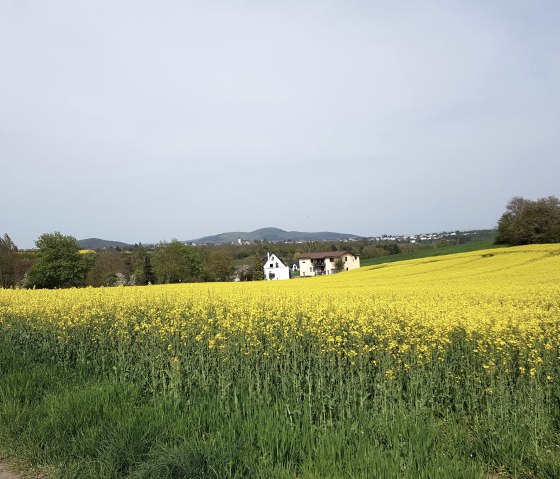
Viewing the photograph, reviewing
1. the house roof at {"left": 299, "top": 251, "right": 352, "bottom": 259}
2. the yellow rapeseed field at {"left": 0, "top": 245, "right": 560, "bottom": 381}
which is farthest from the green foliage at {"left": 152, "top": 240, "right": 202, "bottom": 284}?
the yellow rapeseed field at {"left": 0, "top": 245, "right": 560, "bottom": 381}

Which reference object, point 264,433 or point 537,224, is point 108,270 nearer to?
point 537,224

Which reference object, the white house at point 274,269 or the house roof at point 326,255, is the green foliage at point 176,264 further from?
the house roof at point 326,255

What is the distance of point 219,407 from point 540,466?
135 inches

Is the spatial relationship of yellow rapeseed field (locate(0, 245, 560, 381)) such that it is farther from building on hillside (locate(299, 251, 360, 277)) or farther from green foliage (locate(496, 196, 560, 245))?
building on hillside (locate(299, 251, 360, 277))

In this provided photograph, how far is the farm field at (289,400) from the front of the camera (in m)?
3.98

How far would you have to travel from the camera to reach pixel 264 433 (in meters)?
4.40

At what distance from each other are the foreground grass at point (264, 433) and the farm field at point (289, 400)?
2 centimetres

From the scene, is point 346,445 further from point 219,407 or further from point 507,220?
point 507,220

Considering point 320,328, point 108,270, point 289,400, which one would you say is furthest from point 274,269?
point 289,400

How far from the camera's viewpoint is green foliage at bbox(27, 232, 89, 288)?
2325 inches

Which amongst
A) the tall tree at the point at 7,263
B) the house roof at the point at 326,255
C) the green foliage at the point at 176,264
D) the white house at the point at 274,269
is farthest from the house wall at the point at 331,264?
the tall tree at the point at 7,263

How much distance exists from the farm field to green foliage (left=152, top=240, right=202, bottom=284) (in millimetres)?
59758

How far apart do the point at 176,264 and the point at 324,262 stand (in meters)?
43.3

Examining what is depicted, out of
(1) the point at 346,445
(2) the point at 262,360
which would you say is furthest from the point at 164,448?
(2) the point at 262,360
